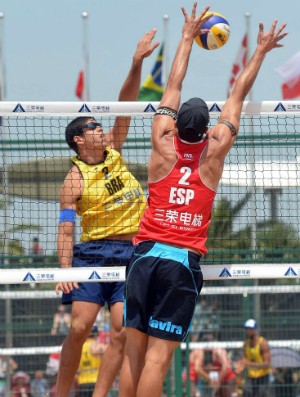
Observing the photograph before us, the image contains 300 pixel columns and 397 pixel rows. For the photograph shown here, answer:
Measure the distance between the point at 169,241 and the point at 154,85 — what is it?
18465 mm

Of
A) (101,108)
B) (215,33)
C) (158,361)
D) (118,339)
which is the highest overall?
(215,33)

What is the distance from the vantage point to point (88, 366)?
12508mm

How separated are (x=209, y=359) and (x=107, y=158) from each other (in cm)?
465

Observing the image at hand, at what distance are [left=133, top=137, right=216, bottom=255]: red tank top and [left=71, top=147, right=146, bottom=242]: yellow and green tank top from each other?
1.46m

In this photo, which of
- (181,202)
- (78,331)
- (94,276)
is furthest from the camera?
(78,331)

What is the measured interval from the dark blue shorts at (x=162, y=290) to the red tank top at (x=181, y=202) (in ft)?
0.33

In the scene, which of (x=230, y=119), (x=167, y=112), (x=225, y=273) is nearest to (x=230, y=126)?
(x=230, y=119)

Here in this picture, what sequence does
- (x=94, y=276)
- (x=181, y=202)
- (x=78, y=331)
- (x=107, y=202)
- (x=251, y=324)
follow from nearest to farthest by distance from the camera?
(x=181, y=202), (x=94, y=276), (x=78, y=331), (x=107, y=202), (x=251, y=324)

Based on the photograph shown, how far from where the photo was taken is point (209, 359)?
1262 cm

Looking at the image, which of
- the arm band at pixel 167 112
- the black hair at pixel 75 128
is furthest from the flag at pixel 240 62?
the arm band at pixel 167 112

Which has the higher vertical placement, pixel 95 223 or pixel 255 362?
pixel 95 223

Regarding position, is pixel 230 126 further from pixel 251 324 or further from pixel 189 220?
pixel 251 324

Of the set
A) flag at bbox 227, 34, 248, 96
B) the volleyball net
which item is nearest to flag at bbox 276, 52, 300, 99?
flag at bbox 227, 34, 248, 96

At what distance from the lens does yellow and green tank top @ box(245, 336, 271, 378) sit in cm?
1246
